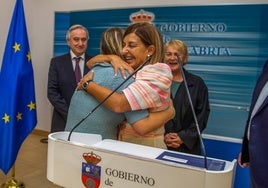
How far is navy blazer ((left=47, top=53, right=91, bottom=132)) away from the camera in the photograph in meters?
2.70

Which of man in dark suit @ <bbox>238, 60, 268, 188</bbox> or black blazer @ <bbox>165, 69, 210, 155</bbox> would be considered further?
black blazer @ <bbox>165, 69, 210, 155</bbox>

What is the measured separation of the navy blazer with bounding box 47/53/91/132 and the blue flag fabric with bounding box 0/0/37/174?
0.85 ft

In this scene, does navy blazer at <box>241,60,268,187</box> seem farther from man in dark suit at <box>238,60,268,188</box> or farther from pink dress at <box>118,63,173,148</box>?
pink dress at <box>118,63,173,148</box>

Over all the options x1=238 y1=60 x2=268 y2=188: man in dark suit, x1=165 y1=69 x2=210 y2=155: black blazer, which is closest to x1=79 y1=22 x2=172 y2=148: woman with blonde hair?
x1=238 y1=60 x2=268 y2=188: man in dark suit

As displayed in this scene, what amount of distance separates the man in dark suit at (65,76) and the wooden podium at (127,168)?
1.92 metres

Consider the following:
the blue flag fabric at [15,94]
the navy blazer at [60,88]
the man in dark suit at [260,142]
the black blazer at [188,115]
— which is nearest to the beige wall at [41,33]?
the navy blazer at [60,88]

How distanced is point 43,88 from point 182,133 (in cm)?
317

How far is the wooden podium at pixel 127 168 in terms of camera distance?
0.64 metres

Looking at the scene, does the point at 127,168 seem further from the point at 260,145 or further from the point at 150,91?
the point at 260,145

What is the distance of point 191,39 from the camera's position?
124 inches

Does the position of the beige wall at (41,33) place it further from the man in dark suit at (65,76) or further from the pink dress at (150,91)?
the pink dress at (150,91)

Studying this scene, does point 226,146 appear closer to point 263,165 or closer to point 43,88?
point 263,165

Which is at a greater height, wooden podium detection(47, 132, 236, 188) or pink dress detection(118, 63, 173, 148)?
pink dress detection(118, 63, 173, 148)

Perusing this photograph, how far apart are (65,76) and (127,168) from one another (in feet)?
7.04
